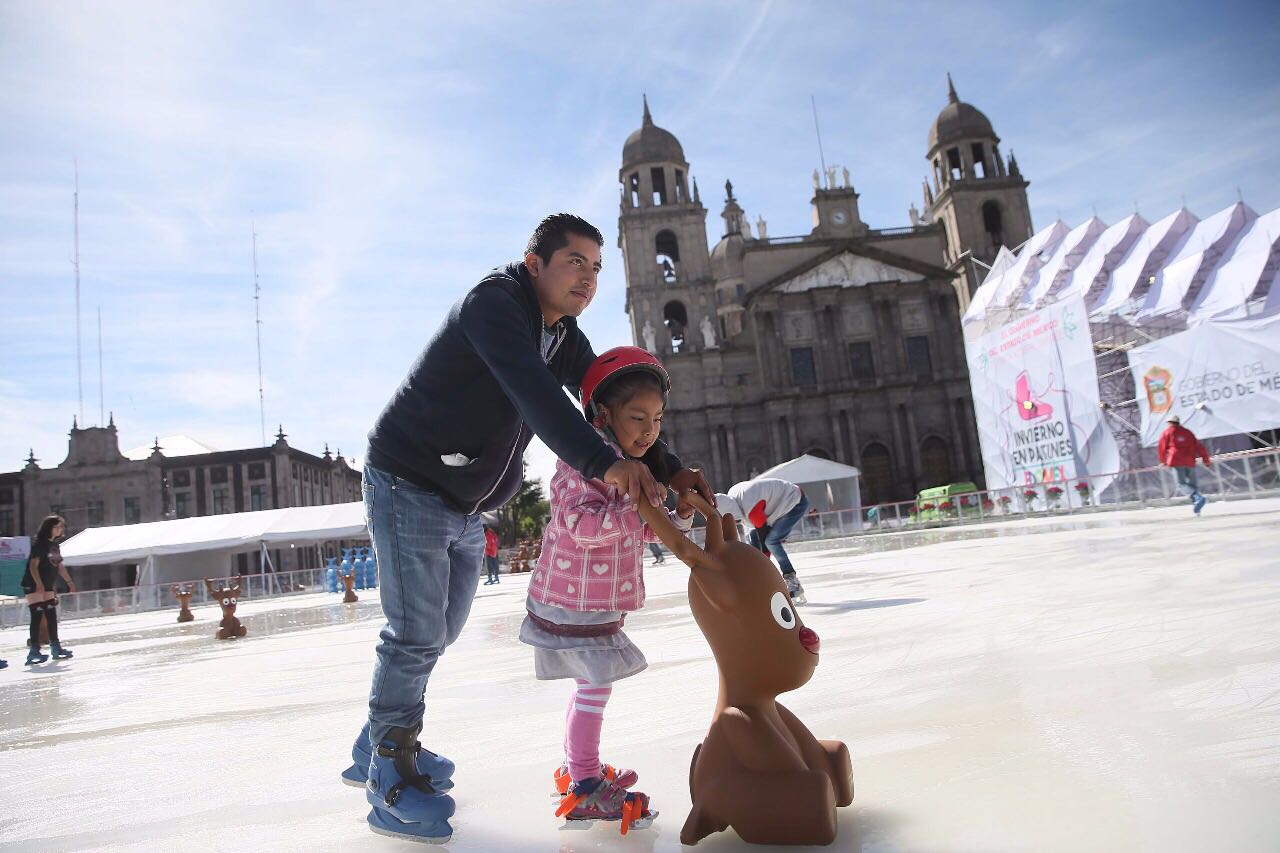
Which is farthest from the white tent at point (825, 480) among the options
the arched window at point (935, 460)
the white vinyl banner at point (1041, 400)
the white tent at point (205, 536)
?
the white tent at point (205, 536)

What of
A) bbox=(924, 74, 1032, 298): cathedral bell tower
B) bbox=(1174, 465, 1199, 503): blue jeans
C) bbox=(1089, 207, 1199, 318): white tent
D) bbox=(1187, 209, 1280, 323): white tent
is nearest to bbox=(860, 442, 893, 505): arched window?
bbox=(924, 74, 1032, 298): cathedral bell tower

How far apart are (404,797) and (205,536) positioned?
25.5 m

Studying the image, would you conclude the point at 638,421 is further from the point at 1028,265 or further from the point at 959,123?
the point at 959,123

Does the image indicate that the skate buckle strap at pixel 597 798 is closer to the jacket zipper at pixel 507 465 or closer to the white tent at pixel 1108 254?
the jacket zipper at pixel 507 465

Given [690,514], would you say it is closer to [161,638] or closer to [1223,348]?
[161,638]

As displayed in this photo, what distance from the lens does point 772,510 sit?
5.84 m

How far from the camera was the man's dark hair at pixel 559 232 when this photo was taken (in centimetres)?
196

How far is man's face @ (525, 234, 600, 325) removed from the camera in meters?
1.95

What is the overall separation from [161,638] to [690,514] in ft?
33.8

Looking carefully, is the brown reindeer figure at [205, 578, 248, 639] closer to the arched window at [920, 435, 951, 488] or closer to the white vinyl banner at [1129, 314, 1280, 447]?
the white vinyl banner at [1129, 314, 1280, 447]

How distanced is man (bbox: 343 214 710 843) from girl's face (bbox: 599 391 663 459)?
0.40ft

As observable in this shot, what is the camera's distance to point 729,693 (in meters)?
1.68

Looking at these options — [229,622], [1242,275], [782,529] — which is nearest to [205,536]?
[229,622]

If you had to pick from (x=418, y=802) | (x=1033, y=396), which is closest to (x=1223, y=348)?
(x=1033, y=396)
